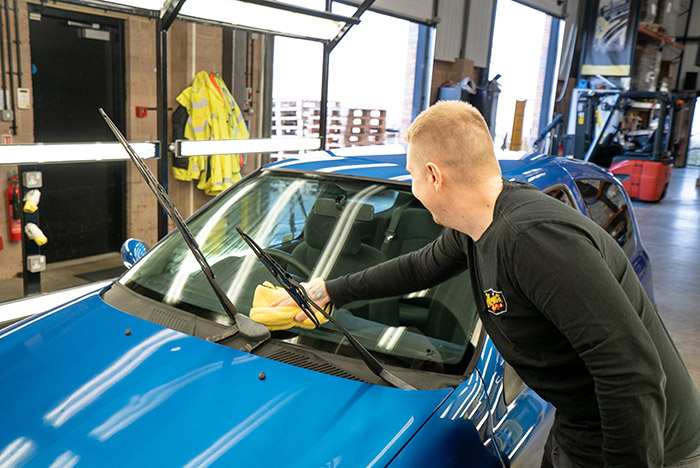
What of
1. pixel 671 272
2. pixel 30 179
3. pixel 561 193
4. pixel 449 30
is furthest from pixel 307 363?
pixel 449 30

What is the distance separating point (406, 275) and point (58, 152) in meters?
2.19

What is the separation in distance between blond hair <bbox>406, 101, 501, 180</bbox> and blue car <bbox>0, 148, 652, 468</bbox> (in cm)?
60

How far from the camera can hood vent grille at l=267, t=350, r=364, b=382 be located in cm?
161

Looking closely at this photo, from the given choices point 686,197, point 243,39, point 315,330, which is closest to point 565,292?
point 315,330

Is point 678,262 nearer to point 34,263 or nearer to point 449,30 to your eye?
point 449,30

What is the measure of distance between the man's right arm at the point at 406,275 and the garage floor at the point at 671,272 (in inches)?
114

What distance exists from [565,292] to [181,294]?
4.40 ft

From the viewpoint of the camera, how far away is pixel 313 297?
185 cm

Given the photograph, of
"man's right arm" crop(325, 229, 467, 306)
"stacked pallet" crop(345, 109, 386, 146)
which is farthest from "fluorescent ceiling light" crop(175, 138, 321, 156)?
"stacked pallet" crop(345, 109, 386, 146)

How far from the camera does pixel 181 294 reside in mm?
2039

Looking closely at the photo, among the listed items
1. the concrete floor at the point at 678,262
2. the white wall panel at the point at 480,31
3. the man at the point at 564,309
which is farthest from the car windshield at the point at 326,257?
the white wall panel at the point at 480,31

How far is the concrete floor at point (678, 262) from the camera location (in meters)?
4.72

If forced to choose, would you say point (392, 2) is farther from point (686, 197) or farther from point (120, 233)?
point (686, 197)

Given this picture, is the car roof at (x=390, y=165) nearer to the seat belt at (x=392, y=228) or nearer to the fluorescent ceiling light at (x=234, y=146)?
the seat belt at (x=392, y=228)
